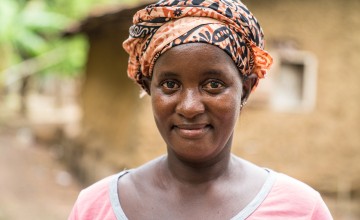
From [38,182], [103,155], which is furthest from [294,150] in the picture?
[38,182]

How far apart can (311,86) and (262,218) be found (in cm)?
718

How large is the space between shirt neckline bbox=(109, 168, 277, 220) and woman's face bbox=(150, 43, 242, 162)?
21 cm

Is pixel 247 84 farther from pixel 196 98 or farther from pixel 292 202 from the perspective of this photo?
pixel 292 202

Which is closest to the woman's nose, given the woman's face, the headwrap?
the woman's face

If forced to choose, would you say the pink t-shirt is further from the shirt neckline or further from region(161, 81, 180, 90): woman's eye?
region(161, 81, 180, 90): woman's eye

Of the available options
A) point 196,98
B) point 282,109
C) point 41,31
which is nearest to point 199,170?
point 196,98

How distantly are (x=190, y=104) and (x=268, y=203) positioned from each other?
41cm

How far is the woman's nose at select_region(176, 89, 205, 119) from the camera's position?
5.89 ft

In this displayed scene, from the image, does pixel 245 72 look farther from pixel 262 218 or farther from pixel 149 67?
pixel 262 218

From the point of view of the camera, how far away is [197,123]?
1815 mm

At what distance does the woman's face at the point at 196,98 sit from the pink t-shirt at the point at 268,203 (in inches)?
9.0

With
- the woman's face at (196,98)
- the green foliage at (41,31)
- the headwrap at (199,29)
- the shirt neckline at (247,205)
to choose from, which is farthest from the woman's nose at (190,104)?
the green foliage at (41,31)

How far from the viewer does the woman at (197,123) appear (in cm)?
182

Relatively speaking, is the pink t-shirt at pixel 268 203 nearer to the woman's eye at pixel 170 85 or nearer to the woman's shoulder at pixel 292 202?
the woman's shoulder at pixel 292 202
